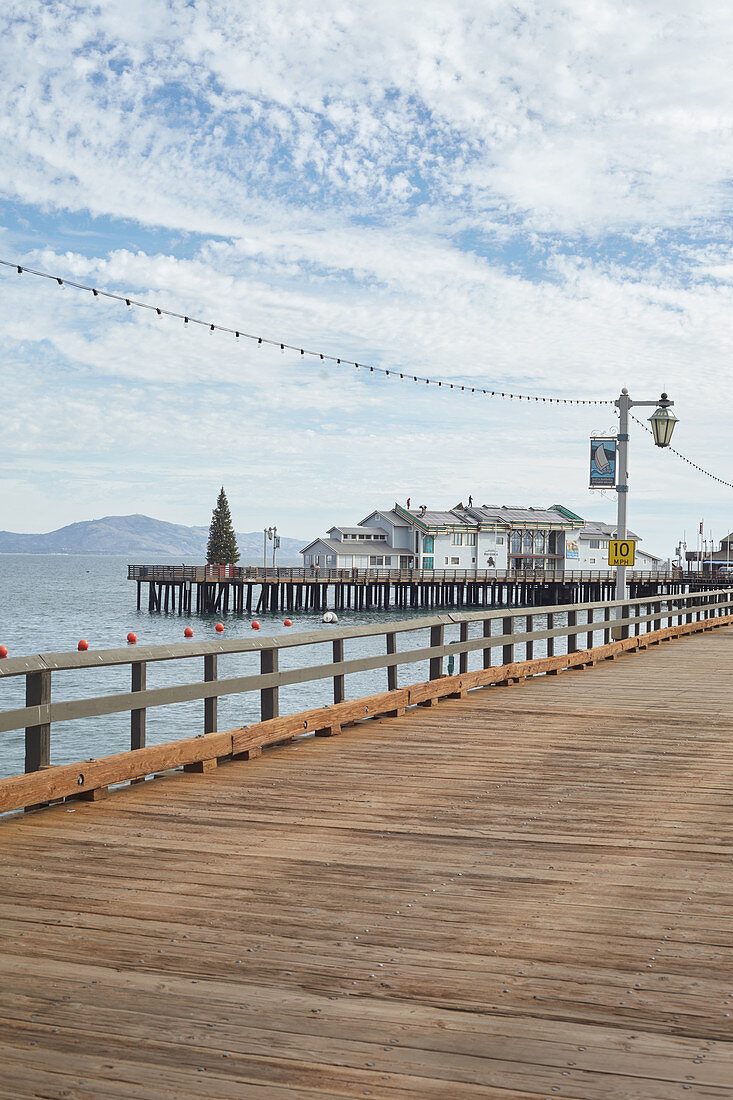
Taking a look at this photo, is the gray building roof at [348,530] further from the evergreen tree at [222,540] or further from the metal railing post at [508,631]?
the metal railing post at [508,631]

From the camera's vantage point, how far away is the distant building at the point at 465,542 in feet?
283

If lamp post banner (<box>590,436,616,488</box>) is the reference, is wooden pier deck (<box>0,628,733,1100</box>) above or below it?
below

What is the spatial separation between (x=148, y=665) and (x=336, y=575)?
4096 centimetres

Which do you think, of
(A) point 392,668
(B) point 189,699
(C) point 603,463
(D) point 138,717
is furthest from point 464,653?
(C) point 603,463

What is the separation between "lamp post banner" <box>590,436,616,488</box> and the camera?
68.4ft

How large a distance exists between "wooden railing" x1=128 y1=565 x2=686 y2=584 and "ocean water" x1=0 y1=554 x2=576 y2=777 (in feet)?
9.41

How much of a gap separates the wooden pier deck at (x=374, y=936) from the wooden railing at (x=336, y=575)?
7307 centimetres

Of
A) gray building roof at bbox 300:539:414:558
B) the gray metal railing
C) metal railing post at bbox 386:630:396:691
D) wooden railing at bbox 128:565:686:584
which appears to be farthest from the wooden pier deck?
gray building roof at bbox 300:539:414:558

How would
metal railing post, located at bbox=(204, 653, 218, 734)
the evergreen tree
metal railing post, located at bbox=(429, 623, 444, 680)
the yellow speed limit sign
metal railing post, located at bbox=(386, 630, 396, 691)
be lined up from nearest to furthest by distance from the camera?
1. metal railing post, located at bbox=(204, 653, 218, 734)
2. metal railing post, located at bbox=(386, 630, 396, 691)
3. metal railing post, located at bbox=(429, 623, 444, 680)
4. the yellow speed limit sign
5. the evergreen tree

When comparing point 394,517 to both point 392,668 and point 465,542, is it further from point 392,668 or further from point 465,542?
point 392,668

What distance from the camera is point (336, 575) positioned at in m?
83.6

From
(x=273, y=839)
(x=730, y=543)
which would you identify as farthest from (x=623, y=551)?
(x=730, y=543)

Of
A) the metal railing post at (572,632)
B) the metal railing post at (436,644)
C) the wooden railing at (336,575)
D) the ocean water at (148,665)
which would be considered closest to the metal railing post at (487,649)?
the metal railing post at (436,644)

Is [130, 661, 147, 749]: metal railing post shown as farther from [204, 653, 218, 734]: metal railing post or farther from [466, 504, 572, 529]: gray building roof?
[466, 504, 572, 529]: gray building roof
